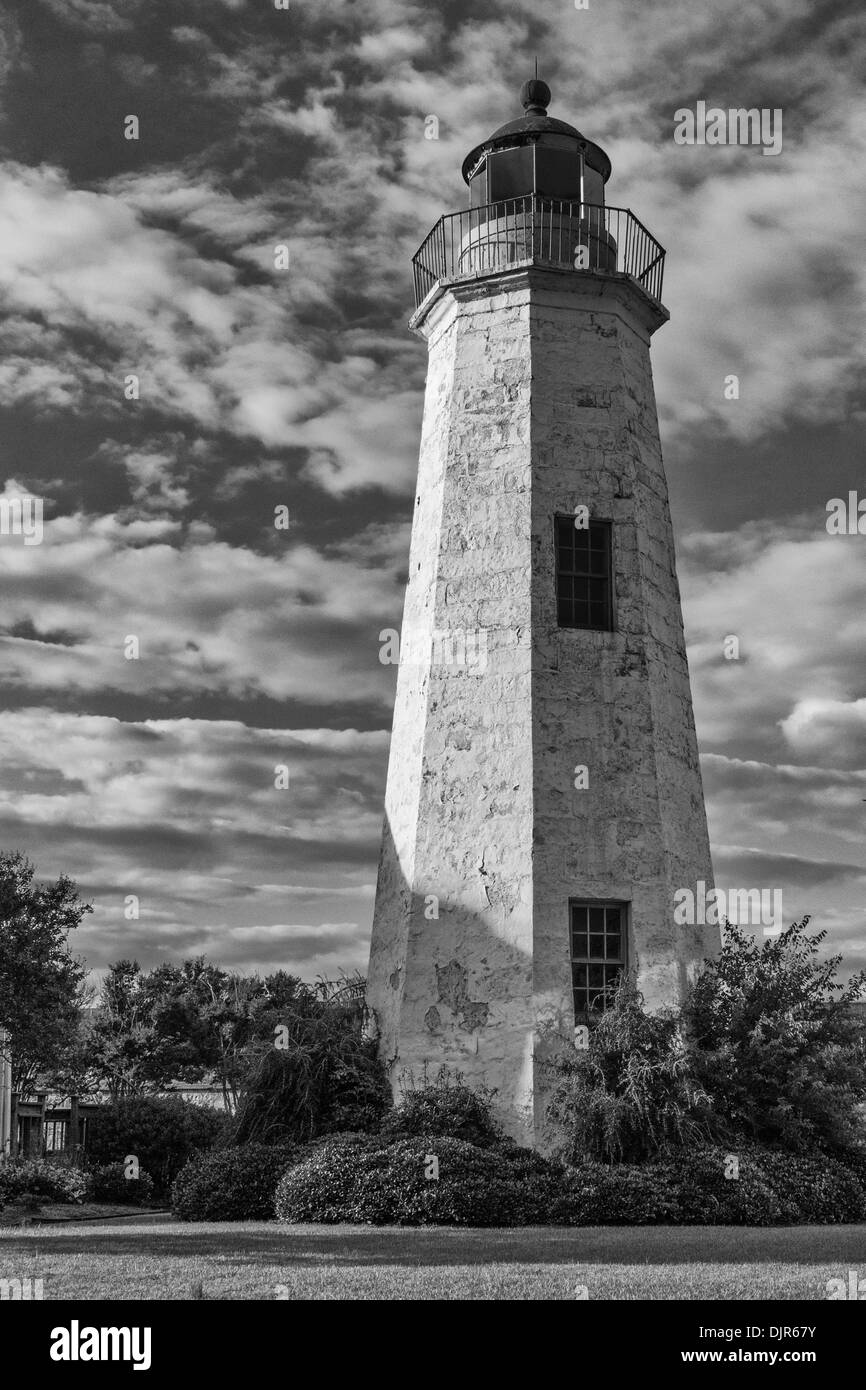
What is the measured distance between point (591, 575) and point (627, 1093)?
7565mm

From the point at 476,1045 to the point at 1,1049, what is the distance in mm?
12757

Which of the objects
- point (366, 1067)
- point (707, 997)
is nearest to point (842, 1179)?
point (707, 997)

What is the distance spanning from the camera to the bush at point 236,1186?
17.4 meters

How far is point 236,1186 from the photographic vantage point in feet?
57.3

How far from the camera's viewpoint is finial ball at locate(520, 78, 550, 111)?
24.3m

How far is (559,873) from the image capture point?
19.6 meters

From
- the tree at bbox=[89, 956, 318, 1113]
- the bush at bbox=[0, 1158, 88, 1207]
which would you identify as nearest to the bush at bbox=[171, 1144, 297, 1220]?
the bush at bbox=[0, 1158, 88, 1207]

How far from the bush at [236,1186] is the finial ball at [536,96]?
57.2 feet

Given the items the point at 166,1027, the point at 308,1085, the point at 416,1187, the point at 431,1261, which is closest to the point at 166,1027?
the point at 166,1027

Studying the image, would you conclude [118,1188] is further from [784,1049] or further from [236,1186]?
[784,1049]

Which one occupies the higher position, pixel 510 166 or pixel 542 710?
pixel 510 166

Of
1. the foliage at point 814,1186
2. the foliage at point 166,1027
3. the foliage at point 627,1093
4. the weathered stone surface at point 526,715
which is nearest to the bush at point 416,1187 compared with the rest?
the foliage at point 627,1093

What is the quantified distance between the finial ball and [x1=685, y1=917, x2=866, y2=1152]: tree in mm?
14406
